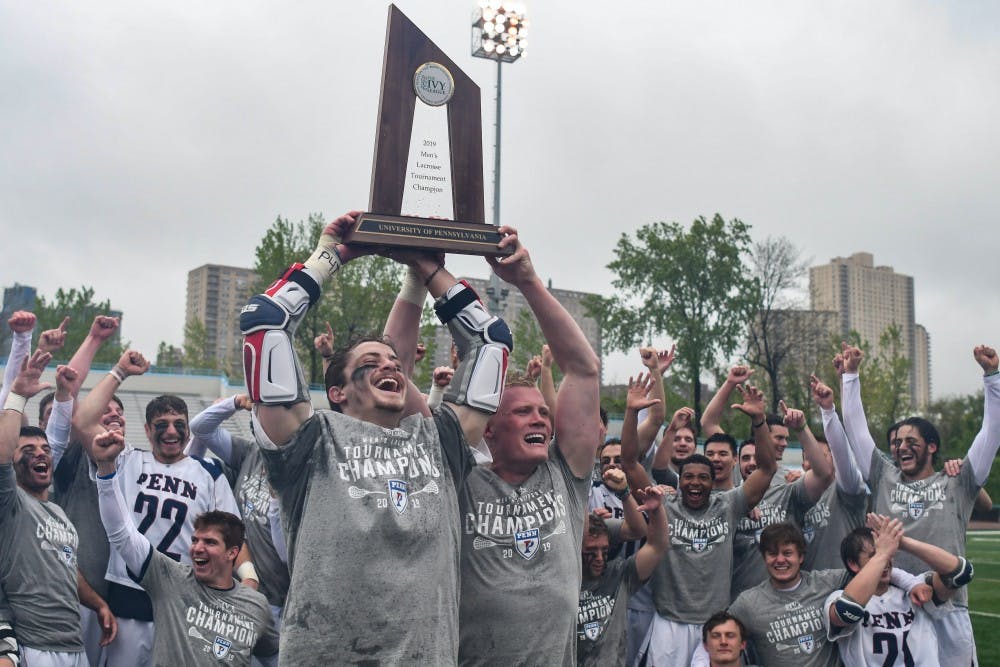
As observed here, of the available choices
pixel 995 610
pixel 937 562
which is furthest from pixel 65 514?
pixel 995 610

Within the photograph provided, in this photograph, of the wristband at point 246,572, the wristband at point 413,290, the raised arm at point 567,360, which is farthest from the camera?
the wristband at point 246,572

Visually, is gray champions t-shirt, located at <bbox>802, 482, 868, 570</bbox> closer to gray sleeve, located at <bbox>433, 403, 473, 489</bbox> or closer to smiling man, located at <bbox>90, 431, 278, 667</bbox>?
smiling man, located at <bbox>90, 431, 278, 667</bbox>

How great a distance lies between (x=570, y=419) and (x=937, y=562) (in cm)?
324

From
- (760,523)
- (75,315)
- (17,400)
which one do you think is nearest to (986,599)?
(760,523)

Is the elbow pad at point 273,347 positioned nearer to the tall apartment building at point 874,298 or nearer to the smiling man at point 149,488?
the smiling man at point 149,488

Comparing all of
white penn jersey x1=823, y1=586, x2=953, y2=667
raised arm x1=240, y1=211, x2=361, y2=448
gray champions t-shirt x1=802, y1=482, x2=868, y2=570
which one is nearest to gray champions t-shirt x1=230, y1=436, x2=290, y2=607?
raised arm x1=240, y1=211, x2=361, y2=448

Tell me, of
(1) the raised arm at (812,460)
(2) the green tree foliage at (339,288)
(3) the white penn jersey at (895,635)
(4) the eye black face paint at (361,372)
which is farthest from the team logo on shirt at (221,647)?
(2) the green tree foliage at (339,288)

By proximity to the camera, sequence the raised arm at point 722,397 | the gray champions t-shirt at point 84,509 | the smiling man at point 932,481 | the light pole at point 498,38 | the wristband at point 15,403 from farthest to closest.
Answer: the light pole at point 498,38 → the raised arm at point 722,397 → the smiling man at point 932,481 → the gray champions t-shirt at point 84,509 → the wristband at point 15,403

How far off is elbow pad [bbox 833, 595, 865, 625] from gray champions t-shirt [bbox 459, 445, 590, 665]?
2394 millimetres

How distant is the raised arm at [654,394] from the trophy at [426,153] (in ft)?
7.71

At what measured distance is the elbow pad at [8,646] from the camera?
495 centimetres

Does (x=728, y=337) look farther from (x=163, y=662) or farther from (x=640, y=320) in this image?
(x=163, y=662)

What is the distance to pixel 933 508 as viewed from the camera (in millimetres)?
6496

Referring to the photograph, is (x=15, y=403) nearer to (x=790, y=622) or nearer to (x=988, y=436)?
(x=790, y=622)
